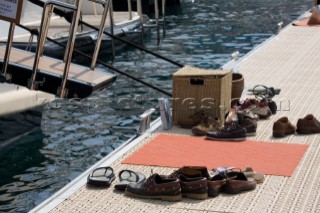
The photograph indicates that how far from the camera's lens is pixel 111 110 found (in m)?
13.5

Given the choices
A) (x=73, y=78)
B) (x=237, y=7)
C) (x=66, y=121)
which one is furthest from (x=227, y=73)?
(x=237, y=7)

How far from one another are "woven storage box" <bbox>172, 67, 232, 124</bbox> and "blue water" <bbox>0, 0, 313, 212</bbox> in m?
1.66

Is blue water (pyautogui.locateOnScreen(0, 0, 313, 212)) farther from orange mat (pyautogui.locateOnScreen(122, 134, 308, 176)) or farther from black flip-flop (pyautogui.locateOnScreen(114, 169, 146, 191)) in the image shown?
black flip-flop (pyautogui.locateOnScreen(114, 169, 146, 191))

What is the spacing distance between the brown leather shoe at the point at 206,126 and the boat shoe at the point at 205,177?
167 centimetres

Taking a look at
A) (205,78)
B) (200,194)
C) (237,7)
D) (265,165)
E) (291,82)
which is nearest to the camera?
(200,194)

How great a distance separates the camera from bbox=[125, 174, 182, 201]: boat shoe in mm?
6746

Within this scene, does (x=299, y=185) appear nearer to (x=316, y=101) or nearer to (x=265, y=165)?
(x=265, y=165)

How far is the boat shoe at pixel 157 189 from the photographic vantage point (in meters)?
6.75

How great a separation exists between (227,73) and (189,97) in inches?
18.1

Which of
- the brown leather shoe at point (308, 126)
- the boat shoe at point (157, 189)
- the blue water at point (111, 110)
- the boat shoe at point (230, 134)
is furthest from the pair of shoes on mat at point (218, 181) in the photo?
the blue water at point (111, 110)

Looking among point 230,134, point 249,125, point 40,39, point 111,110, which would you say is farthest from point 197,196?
point 111,110

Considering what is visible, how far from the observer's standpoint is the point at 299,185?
709 centimetres

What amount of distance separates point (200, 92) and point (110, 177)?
2.11 meters

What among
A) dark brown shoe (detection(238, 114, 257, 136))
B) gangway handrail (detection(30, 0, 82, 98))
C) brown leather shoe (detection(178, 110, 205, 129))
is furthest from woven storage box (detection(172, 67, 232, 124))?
gangway handrail (detection(30, 0, 82, 98))
